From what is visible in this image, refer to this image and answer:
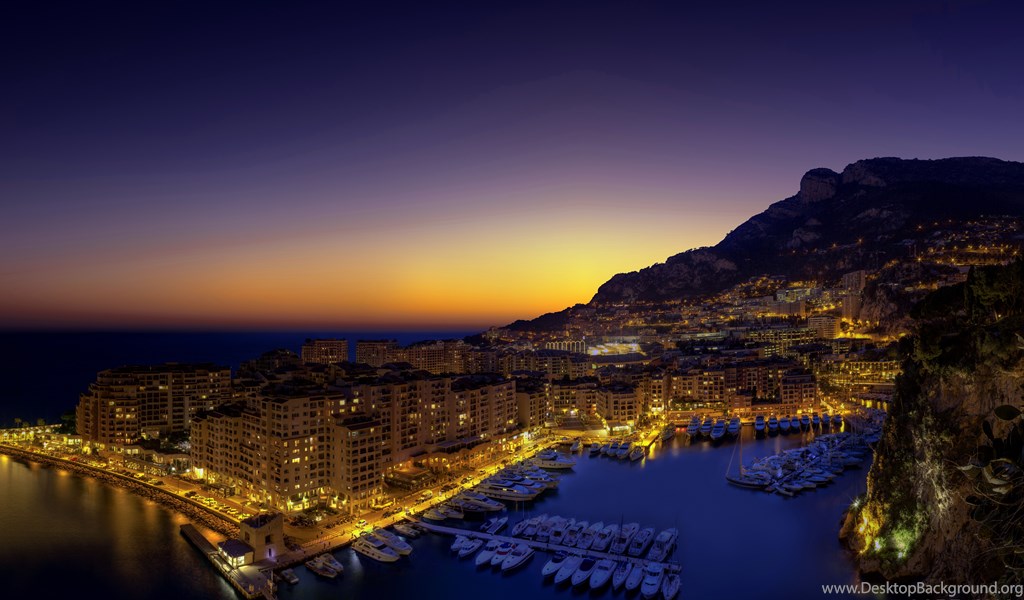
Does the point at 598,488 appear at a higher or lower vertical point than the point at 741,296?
lower

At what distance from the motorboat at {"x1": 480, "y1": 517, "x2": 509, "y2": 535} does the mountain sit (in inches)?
3035

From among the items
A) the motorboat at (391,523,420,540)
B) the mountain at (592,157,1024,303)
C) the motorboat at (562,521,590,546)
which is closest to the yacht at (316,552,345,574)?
the motorboat at (391,523,420,540)

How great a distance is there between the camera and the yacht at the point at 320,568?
702 inches

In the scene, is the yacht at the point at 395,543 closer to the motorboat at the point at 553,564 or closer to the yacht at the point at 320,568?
the yacht at the point at 320,568

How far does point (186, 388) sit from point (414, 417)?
1534 cm

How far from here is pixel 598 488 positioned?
89.9ft

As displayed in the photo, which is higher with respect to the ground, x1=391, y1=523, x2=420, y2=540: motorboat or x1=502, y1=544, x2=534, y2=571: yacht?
x1=391, y1=523, x2=420, y2=540: motorboat

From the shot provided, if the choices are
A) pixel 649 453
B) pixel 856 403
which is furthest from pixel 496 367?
pixel 856 403

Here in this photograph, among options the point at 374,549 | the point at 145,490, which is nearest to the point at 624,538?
the point at 374,549

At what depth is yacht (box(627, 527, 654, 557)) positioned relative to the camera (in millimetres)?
19078

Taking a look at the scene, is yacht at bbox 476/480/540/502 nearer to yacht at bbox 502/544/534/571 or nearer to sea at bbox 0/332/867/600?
sea at bbox 0/332/867/600

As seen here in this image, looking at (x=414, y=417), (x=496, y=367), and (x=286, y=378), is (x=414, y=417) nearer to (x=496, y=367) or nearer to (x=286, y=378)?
(x=286, y=378)

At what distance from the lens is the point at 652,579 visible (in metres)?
17.0

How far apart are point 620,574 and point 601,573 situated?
56 cm
